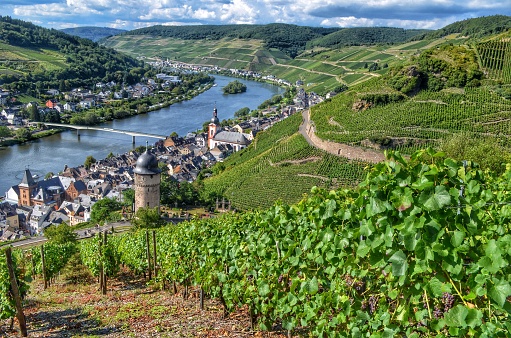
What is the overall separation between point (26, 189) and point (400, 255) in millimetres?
47376

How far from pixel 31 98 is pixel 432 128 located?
9086 cm

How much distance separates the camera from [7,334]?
8.59 m

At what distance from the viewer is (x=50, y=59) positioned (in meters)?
132

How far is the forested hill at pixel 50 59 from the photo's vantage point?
11138cm

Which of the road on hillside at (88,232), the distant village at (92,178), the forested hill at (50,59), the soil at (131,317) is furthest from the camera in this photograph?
the forested hill at (50,59)

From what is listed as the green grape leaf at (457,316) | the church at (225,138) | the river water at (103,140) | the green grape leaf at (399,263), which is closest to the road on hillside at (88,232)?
the river water at (103,140)

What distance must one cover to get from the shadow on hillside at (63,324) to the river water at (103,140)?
138 feet

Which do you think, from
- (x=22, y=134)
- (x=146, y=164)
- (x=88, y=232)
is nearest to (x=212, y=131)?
(x=22, y=134)

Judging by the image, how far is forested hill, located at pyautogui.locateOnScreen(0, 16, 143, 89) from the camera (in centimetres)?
11138

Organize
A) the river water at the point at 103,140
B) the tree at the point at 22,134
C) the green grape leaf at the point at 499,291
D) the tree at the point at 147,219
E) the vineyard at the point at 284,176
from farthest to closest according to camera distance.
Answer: the tree at the point at 22,134
the river water at the point at 103,140
the vineyard at the point at 284,176
the tree at the point at 147,219
the green grape leaf at the point at 499,291

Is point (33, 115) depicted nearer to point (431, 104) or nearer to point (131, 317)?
point (431, 104)

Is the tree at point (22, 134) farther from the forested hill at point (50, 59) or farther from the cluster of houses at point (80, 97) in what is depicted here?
the forested hill at point (50, 59)

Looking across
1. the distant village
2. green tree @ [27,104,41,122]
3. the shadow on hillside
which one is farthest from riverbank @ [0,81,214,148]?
the shadow on hillside

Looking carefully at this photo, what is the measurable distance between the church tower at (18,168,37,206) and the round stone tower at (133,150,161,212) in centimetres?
2130
